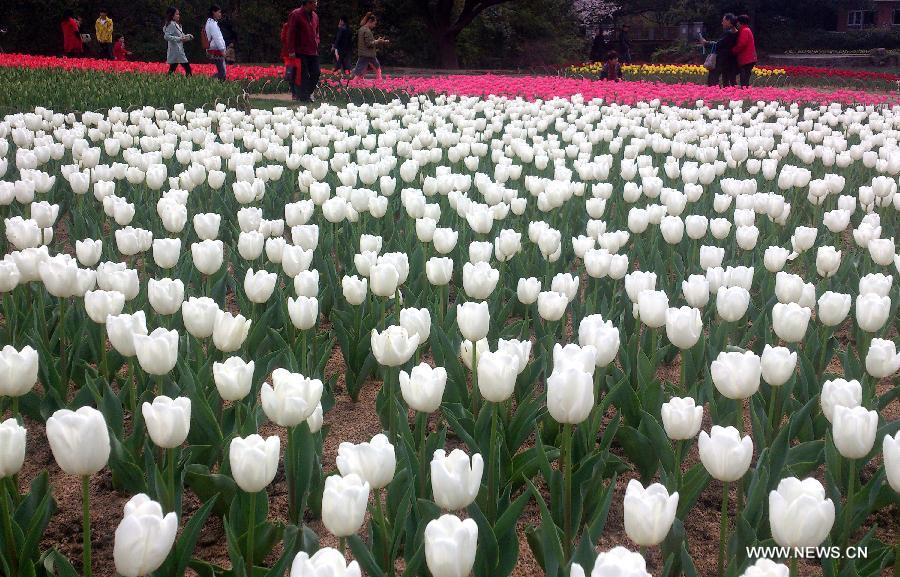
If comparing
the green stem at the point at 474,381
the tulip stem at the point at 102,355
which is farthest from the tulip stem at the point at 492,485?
the tulip stem at the point at 102,355

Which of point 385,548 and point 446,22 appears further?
point 446,22

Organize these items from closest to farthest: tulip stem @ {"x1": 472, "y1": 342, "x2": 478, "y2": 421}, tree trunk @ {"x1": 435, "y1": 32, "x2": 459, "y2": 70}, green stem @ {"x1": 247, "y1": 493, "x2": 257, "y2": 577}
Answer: green stem @ {"x1": 247, "y1": 493, "x2": 257, "y2": 577}, tulip stem @ {"x1": 472, "y1": 342, "x2": 478, "y2": 421}, tree trunk @ {"x1": 435, "y1": 32, "x2": 459, "y2": 70}

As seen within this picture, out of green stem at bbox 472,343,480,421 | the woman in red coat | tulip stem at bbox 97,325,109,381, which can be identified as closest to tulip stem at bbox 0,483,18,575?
tulip stem at bbox 97,325,109,381

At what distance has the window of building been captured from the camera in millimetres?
49194

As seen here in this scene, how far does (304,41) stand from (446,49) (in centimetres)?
1838

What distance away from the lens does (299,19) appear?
1386 cm

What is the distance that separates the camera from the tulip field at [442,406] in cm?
180

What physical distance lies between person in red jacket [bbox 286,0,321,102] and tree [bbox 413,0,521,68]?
17.5 metres

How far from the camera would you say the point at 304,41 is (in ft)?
45.4

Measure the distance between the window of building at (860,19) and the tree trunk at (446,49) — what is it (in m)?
29.3

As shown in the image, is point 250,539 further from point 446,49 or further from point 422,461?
point 446,49

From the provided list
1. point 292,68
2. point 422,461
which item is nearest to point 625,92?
point 292,68

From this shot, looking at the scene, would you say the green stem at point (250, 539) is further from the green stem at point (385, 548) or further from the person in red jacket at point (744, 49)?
the person in red jacket at point (744, 49)

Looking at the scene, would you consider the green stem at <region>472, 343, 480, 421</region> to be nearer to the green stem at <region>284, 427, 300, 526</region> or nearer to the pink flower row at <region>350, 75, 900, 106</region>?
the green stem at <region>284, 427, 300, 526</region>
